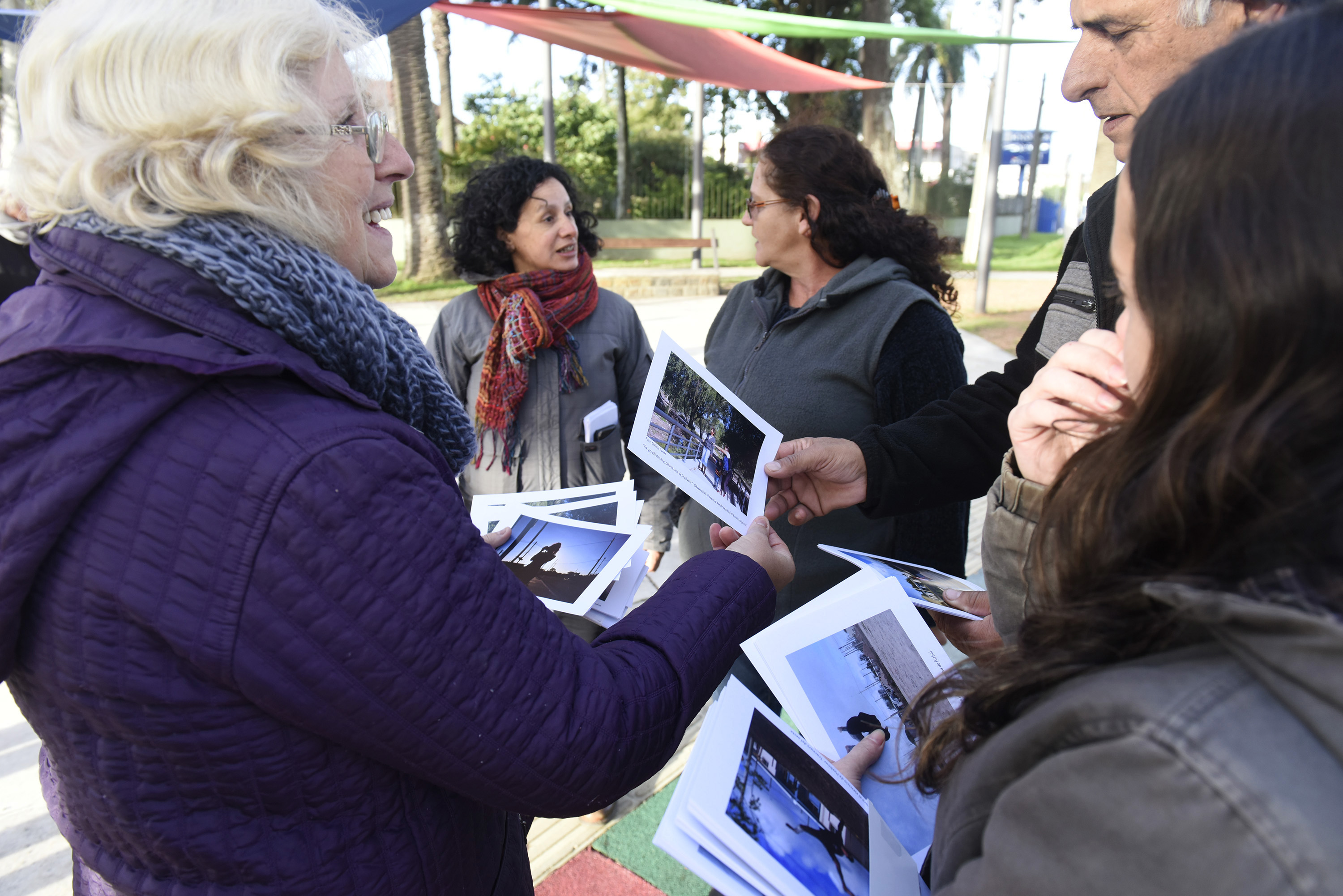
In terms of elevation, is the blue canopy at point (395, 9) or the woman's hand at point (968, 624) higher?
the blue canopy at point (395, 9)

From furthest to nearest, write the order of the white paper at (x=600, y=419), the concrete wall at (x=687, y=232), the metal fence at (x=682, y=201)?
the metal fence at (x=682, y=201), the concrete wall at (x=687, y=232), the white paper at (x=600, y=419)

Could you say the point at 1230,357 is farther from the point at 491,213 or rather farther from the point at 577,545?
the point at 491,213

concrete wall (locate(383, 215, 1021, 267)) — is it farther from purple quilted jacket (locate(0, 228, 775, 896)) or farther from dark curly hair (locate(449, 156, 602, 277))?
purple quilted jacket (locate(0, 228, 775, 896))

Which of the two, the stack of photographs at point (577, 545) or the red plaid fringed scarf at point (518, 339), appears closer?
the stack of photographs at point (577, 545)

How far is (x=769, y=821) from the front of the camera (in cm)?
97

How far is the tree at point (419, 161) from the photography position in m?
12.1

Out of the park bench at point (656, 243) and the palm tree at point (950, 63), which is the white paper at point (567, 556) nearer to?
the park bench at point (656, 243)

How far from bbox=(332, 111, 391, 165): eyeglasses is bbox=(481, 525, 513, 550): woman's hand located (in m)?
0.75

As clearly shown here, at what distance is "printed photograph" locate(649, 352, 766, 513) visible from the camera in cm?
172

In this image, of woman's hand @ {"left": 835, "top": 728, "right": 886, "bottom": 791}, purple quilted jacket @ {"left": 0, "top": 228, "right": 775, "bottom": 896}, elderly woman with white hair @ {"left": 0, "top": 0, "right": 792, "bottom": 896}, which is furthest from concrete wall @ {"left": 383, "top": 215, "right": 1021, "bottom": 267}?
purple quilted jacket @ {"left": 0, "top": 228, "right": 775, "bottom": 896}

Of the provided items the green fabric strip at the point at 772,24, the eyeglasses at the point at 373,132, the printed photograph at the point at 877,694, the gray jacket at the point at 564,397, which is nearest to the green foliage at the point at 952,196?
the green fabric strip at the point at 772,24

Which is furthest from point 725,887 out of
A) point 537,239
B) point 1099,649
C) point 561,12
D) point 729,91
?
point 729,91

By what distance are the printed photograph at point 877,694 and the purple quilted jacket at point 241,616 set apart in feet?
1.34

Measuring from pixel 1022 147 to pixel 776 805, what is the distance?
3979 centimetres
